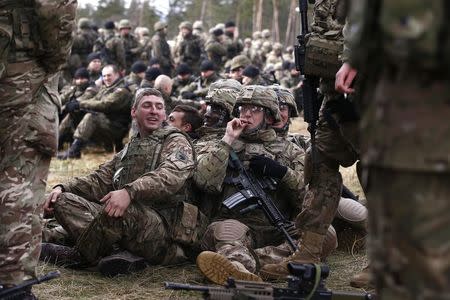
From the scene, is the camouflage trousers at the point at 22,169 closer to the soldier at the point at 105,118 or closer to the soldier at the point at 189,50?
the soldier at the point at 105,118

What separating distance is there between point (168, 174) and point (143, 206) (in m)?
0.28

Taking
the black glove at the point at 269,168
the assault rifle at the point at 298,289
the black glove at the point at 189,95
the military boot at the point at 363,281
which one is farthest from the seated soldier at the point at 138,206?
the black glove at the point at 189,95

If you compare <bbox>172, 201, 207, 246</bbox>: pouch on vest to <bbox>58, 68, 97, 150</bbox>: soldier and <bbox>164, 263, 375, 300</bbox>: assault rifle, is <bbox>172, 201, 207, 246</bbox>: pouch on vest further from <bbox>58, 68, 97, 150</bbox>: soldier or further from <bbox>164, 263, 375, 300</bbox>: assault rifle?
<bbox>58, 68, 97, 150</bbox>: soldier

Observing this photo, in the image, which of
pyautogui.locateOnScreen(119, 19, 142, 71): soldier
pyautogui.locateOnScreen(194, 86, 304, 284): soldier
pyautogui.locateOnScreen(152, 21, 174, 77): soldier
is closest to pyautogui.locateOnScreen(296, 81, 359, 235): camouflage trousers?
pyautogui.locateOnScreen(194, 86, 304, 284): soldier

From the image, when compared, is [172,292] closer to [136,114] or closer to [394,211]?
[136,114]

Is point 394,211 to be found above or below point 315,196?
above

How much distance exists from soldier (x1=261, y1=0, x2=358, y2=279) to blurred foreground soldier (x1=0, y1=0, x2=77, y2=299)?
154 centimetres

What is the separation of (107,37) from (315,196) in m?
14.3

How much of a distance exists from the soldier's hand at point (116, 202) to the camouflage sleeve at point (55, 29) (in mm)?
1048

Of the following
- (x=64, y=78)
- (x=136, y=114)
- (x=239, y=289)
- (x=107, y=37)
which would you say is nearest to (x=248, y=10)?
(x=107, y=37)

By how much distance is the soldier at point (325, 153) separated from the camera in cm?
448

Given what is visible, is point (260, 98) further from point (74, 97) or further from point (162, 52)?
point (162, 52)

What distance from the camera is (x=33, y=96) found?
151 inches

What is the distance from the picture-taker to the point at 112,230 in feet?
16.1
